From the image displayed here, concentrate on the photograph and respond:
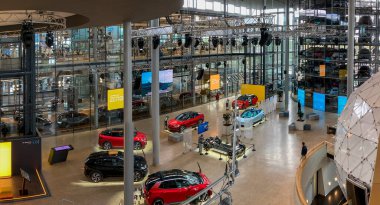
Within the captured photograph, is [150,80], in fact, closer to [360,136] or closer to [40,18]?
[40,18]

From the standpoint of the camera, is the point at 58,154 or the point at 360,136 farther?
the point at 58,154

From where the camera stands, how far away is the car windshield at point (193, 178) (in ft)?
51.2

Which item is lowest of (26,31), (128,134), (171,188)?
(171,188)

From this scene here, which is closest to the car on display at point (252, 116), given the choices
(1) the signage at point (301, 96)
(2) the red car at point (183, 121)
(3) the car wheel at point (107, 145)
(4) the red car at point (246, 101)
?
(2) the red car at point (183, 121)

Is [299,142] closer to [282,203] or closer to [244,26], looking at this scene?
[244,26]

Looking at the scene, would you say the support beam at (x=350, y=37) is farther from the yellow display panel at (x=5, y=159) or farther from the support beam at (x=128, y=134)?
the yellow display panel at (x=5, y=159)

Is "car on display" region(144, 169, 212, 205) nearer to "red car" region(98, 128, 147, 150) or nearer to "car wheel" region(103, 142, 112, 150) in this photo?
"red car" region(98, 128, 147, 150)

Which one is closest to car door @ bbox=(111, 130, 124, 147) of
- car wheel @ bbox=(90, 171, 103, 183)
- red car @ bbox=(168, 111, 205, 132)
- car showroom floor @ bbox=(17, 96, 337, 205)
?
car showroom floor @ bbox=(17, 96, 337, 205)

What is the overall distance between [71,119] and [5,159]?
9.12 m

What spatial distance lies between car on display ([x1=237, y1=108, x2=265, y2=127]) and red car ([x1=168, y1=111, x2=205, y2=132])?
3.01m

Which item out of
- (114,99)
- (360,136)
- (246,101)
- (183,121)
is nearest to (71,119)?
(114,99)

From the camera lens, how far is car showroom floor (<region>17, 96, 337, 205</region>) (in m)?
16.0

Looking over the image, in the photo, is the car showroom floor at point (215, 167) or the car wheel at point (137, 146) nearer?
the car showroom floor at point (215, 167)

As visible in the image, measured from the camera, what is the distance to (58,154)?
2056 cm
